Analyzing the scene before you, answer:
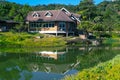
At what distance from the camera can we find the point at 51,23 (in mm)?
54875

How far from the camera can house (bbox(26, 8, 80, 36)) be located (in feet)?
178

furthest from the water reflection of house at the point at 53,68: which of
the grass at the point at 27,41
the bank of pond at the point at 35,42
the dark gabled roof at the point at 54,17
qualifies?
the dark gabled roof at the point at 54,17

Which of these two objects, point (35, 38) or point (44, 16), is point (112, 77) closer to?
point (35, 38)

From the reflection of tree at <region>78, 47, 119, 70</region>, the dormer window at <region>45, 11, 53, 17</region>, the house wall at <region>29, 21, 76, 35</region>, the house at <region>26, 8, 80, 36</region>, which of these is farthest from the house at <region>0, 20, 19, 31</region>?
the reflection of tree at <region>78, 47, 119, 70</region>

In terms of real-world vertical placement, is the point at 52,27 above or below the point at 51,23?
below

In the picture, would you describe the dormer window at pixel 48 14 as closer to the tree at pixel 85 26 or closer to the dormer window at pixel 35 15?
the dormer window at pixel 35 15

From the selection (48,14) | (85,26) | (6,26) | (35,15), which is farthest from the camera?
(6,26)

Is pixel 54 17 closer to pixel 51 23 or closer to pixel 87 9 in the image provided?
pixel 51 23

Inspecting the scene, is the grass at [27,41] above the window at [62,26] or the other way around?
the other way around

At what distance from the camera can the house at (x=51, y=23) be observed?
54.4 metres

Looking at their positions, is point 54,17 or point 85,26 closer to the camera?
point 54,17

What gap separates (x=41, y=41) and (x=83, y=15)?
4378 centimetres

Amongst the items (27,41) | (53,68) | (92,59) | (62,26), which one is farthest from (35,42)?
(53,68)

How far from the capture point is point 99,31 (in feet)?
209
